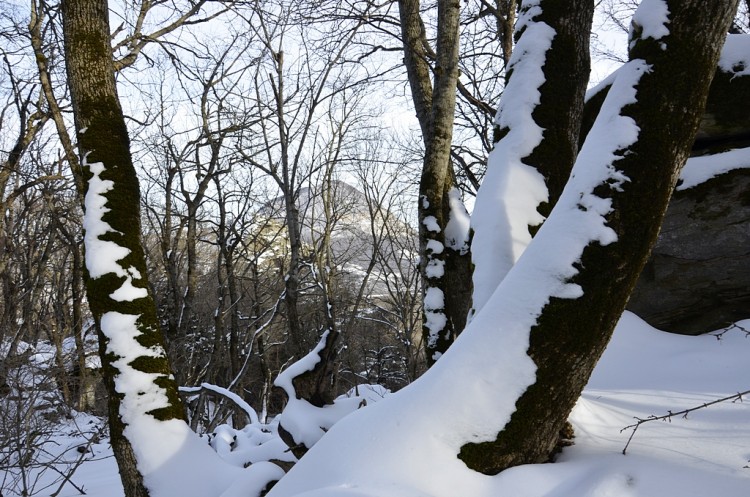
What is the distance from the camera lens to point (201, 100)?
1251cm

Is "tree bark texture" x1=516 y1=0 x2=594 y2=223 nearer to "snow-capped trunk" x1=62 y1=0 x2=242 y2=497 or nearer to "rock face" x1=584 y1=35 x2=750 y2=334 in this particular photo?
"rock face" x1=584 y1=35 x2=750 y2=334

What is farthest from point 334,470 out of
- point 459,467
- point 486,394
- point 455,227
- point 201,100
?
point 201,100

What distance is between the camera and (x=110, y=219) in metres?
3.37

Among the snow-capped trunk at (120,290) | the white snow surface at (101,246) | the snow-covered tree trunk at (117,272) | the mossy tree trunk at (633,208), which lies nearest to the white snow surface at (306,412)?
the snow-capped trunk at (120,290)

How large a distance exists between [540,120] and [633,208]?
1.53 m

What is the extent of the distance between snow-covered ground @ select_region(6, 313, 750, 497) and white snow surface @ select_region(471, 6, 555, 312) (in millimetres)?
947

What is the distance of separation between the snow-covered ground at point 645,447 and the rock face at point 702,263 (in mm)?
496

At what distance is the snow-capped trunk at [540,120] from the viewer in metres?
3.14

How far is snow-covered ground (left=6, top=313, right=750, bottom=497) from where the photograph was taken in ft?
5.78

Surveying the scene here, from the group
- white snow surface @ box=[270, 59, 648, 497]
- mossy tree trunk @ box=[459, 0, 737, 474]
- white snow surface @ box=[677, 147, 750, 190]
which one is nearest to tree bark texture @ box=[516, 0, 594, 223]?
white snow surface @ box=[270, 59, 648, 497]

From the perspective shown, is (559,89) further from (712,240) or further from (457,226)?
(712,240)

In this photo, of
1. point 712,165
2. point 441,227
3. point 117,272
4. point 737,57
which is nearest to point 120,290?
point 117,272

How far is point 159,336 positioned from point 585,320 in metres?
2.77

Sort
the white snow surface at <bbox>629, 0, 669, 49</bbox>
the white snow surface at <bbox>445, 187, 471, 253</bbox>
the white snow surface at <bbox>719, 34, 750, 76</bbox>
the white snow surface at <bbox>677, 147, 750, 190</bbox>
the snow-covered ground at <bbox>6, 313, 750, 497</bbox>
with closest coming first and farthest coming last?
the snow-covered ground at <bbox>6, 313, 750, 497</bbox> → the white snow surface at <bbox>629, 0, 669, 49</bbox> → the white snow surface at <bbox>677, 147, 750, 190</bbox> → the white snow surface at <bbox>719, 34, 750, 76</bbox> → the white snow surface at <bbox>445, 187, 471, 253</bbox>
